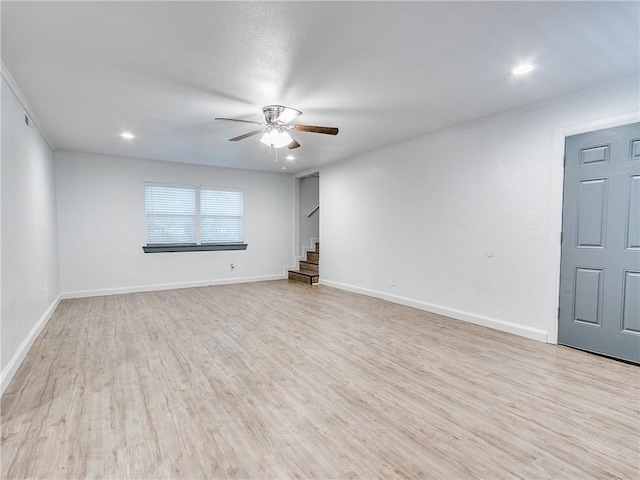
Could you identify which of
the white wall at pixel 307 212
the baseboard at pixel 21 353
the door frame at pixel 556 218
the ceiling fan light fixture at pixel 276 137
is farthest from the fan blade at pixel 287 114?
the white wall at pixel 307 212

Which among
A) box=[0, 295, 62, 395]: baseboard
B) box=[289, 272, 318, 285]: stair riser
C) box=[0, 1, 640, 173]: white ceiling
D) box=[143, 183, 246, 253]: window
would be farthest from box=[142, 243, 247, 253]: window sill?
box=[0, 1, 640, 173]: white ceiling

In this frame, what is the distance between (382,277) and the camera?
217 inches

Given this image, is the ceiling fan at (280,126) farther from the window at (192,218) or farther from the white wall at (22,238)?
the window at (192,218)

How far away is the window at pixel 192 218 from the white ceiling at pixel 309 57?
247 cm

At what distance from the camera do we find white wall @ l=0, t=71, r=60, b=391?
268 cm

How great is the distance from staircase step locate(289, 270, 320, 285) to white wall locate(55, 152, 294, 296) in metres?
0.82

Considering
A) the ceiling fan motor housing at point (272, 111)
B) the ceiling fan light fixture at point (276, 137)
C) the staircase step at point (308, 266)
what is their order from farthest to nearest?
1. the staircase step at point (308, 266)
2. the ceiling fan light fixture at point (276, 137)
3. the ceiling fan motor housing at point (272, 111)

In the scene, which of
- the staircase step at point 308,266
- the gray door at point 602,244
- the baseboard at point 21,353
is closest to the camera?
the baseboard at point 21,353

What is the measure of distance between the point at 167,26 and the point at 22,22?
906mm

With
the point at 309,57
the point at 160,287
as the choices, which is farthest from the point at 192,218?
the point at 309,57

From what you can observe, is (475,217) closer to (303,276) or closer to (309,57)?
(309,57)

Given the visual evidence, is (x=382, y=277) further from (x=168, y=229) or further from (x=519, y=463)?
(x=168, y=229)

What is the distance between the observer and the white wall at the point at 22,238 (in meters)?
2.68

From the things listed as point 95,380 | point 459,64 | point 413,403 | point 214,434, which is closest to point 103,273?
point 95,380
